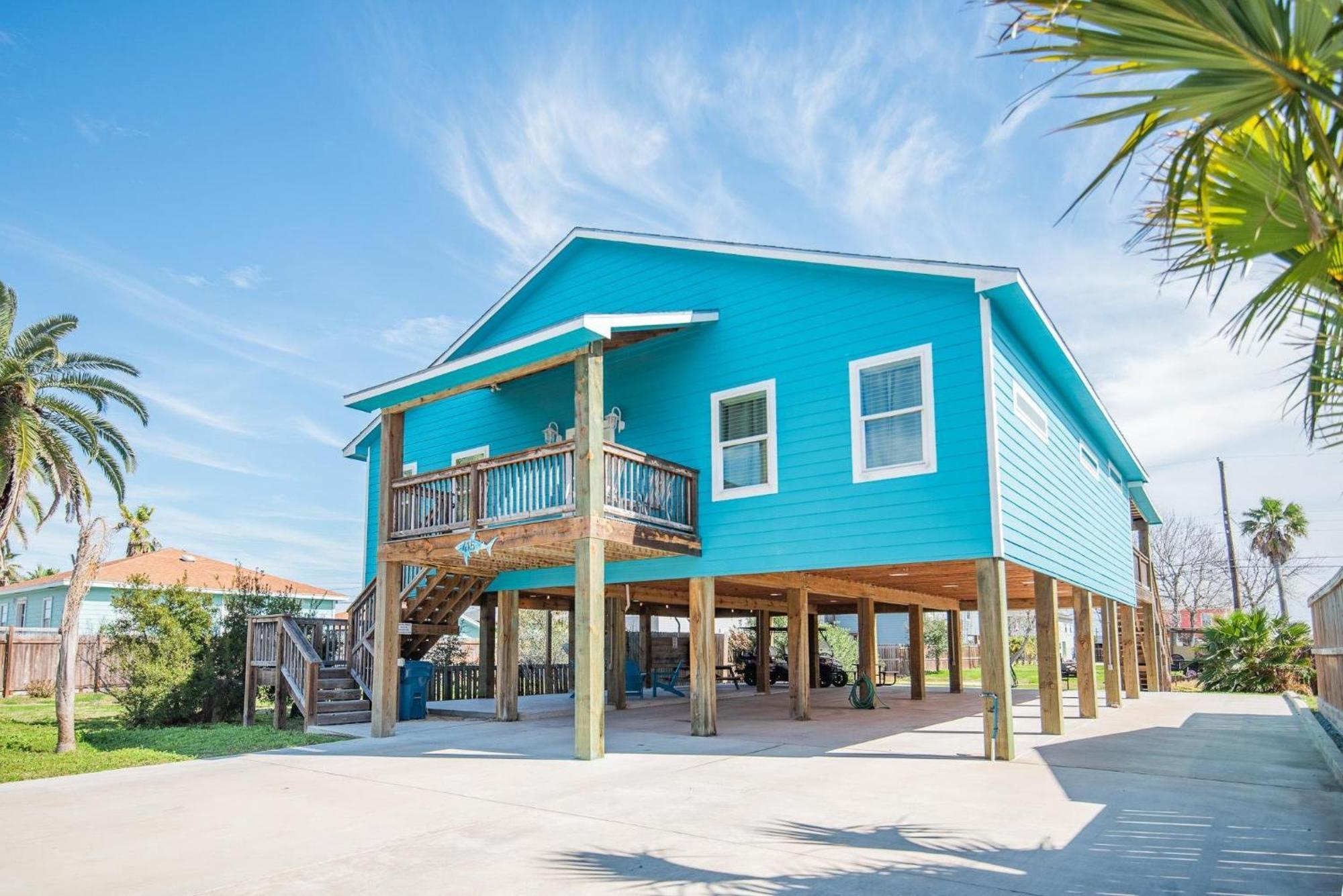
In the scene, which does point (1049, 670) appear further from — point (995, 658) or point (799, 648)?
point (799, 648)

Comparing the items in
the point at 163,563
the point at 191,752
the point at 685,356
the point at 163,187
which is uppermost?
the point at 163,187

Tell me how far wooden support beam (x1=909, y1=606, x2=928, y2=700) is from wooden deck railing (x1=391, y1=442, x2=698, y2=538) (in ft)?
30.2

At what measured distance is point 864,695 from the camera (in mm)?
17922

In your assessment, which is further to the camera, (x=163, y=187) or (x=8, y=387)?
(x=163, y=187)

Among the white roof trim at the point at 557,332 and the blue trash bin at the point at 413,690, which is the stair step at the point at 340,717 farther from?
the white roof trim at the point at 557,332

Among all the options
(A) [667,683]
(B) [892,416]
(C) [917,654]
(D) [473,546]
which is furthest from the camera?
(A) [667,683]

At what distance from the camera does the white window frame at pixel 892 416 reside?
11.3 metres

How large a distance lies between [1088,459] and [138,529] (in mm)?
42409

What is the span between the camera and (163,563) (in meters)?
34.2

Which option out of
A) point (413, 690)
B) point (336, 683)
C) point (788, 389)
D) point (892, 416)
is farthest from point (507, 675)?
point (892, 416)

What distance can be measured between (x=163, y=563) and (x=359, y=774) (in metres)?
28.9

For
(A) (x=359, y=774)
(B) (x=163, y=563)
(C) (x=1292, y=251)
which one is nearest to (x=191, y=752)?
(A) (x=359, y=774)

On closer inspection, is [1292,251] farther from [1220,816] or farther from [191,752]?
[191,752]

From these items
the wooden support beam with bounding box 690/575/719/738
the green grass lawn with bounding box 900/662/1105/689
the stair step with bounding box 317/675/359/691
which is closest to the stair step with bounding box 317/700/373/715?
the stair step with bounding box 317/675/359/691
